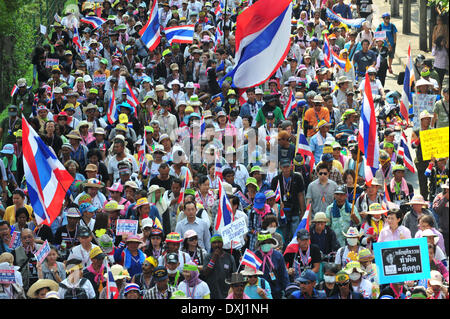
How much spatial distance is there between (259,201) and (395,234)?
196cm

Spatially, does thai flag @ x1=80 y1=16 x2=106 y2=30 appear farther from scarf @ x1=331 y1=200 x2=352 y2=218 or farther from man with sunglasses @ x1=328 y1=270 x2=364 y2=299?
man with sunglasses @ x1=328 y1=270 x2=364 y2=299

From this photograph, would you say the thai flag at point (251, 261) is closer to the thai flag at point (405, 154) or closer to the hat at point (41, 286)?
the hat at point (41, 286)

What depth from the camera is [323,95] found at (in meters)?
20.0

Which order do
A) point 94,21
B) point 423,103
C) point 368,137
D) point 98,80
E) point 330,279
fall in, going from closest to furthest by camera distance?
point 330,279 < point 368,137 < point 423,103 < point 98,80 < point 94,21

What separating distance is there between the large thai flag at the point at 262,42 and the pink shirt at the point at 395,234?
12.0ft

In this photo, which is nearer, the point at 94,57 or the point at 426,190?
the point at 426,190

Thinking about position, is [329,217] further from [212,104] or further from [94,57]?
[94,57]

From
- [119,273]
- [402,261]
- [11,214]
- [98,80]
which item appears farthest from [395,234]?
[98,80]

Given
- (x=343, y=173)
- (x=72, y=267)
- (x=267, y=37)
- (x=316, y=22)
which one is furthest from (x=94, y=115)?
(x=316, y=22)

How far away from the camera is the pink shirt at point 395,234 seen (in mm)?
13602

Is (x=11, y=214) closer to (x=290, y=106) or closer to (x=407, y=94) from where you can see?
(x=290, y=106)

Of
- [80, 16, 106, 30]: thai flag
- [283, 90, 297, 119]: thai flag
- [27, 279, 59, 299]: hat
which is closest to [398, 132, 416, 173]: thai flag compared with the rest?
[283, 90, 297, 119]: thai flag

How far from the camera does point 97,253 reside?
12930mm

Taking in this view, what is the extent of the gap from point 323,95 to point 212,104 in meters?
2.21
